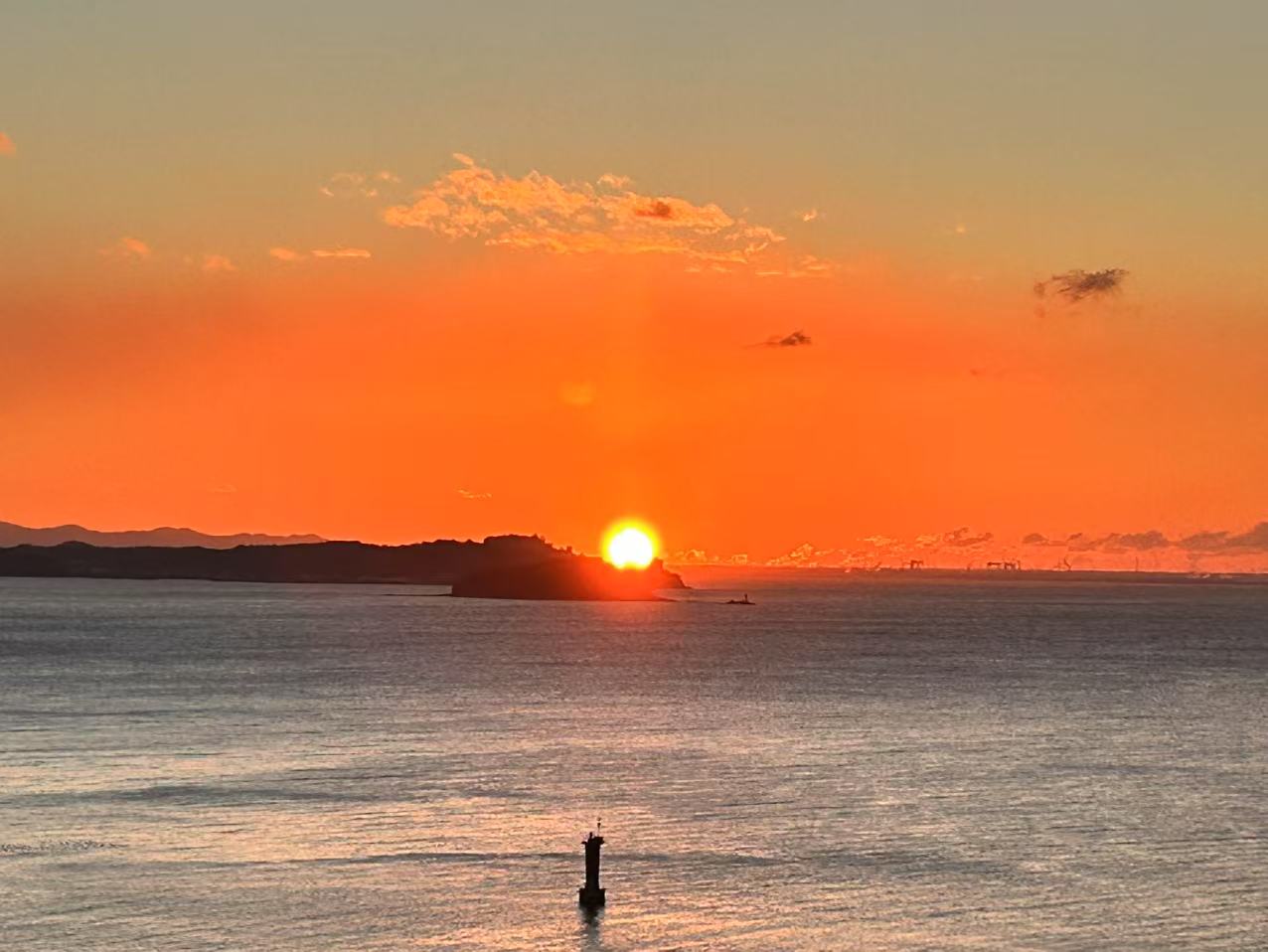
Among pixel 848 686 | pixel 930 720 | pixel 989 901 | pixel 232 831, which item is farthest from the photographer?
pixel 848 686

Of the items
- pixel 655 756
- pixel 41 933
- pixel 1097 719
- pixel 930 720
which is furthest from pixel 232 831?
pixel 1097 719

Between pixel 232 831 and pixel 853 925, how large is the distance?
2439cm

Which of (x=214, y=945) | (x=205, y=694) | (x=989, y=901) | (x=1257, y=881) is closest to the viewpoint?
(x=214, y=945)

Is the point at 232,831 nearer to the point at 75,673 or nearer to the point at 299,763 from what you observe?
the point at 299,763

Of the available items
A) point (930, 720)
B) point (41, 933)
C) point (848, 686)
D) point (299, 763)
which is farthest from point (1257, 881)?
point (848, 686)

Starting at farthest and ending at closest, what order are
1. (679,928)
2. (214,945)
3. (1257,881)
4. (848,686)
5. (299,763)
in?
(848,686), (299,763), (1257,881), (679,928), (214,945)

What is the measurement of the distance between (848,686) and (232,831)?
88.3 metres

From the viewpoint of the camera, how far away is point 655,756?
283 feet

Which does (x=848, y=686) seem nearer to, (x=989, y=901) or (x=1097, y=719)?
(x=1097, y=719)

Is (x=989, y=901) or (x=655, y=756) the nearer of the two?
(x=989, y=901)

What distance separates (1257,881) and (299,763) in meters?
46.6

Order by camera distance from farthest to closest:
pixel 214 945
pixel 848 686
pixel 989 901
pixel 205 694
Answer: pixel 848 686 → pixel 205 694 → pixel 989 901 → pixel 214 945

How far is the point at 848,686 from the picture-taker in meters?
141

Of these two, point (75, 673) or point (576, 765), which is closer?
point (576, 765)
